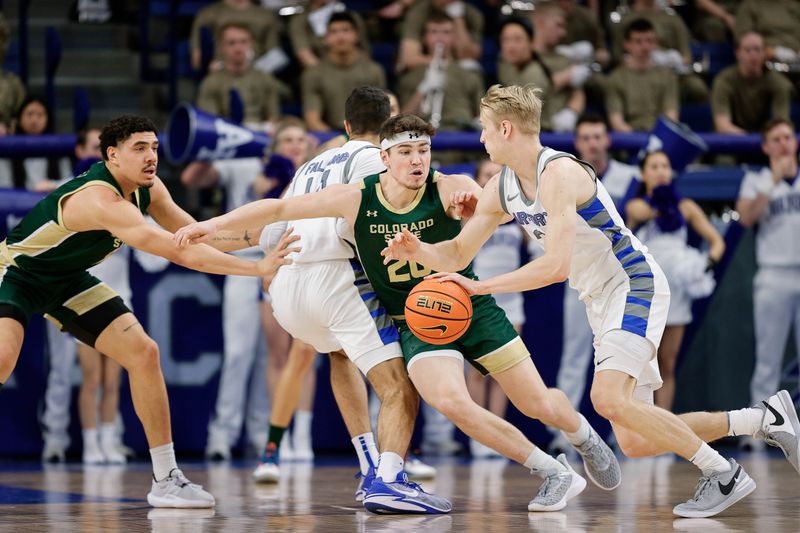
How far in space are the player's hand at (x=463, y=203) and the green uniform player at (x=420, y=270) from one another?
0.14 m

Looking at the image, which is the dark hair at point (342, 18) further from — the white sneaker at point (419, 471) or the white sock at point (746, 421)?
the white sock at point (746, 421)

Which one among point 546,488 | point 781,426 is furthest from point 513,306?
point 781,426

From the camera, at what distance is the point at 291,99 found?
13.5 m

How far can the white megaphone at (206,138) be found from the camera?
10422mm

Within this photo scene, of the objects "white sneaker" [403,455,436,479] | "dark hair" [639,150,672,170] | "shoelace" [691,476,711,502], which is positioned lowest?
"white sneaker" [403,455,436,479]

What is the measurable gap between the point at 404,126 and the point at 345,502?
7.28 feet

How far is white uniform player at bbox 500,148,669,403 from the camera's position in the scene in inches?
268

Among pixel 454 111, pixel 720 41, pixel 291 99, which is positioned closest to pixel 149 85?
pixel 291 99

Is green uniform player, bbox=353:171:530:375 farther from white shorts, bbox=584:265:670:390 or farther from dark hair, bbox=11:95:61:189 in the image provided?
dark hair, bbox=11:95:61:189

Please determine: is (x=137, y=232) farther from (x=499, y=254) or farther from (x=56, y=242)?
(x=499, y=254)

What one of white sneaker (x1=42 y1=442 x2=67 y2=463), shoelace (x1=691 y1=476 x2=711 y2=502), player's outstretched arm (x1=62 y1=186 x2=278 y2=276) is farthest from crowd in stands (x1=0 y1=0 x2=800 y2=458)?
shoelace (x1=691 y1=476 x2=711 y2=502)

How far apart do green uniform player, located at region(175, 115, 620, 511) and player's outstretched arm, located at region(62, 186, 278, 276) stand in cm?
19

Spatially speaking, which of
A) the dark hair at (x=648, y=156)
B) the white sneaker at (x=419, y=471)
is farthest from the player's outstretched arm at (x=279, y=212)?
the dark hair at (x=648, y=156)

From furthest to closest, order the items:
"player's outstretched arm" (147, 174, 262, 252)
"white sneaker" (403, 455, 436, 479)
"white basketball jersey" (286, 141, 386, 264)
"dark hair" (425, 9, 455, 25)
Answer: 1. "dark hair" (425, 9, 455, 25)
2. "white sneaker" (403, 455, 436, 479)
3. "white basketball jersey" (286, 141, 386, 264)
4. "player's outstretched arm" (147, 174, 262, 252)
